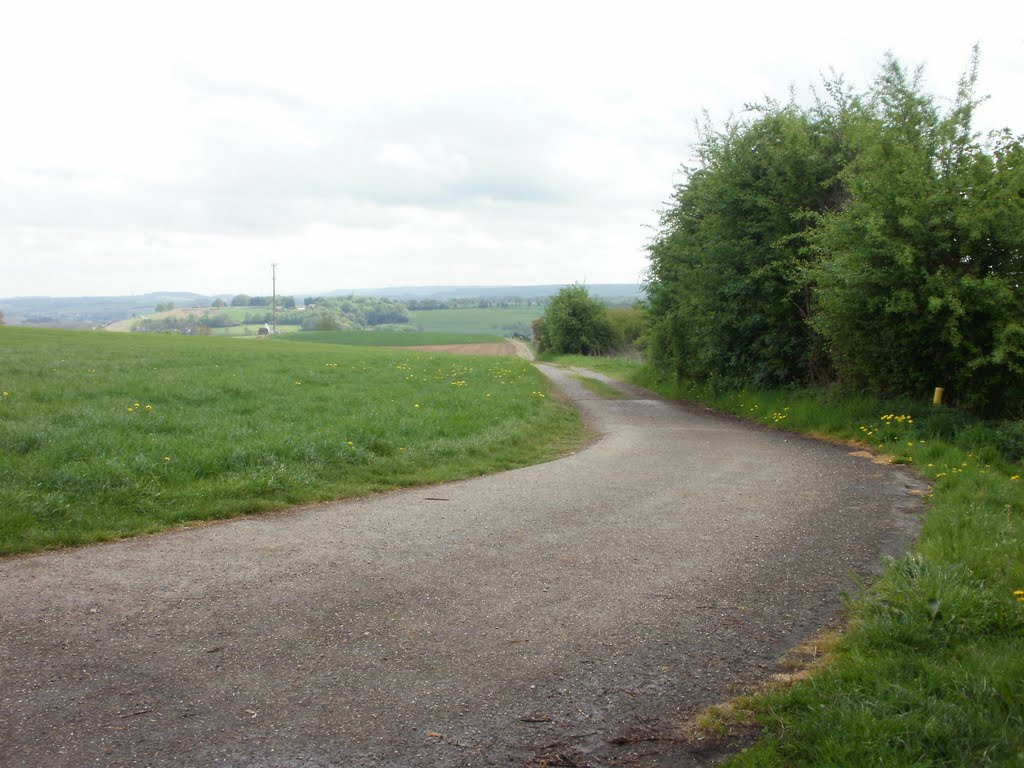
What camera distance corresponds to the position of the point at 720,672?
172 inches

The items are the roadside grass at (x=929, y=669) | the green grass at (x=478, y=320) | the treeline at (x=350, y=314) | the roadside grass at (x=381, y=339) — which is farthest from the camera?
the green grass at (x=478, y=320)

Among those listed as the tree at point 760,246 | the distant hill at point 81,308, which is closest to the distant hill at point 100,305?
the distant hill at point 81,308

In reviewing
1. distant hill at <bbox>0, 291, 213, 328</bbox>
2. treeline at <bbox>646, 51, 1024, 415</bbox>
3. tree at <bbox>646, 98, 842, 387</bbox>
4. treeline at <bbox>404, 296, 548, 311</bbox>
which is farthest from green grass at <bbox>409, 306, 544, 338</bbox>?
treeline at <bbox>646, 51, 1024, 415</bbox>

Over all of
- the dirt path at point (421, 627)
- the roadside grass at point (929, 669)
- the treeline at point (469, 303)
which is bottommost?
the dirt path at point (421, 627)

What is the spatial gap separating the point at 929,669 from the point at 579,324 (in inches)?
2580

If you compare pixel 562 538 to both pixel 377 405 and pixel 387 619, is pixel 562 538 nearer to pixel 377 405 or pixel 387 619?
pixel 387 619

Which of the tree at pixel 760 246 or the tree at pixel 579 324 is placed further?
the tree at pixel 579 324

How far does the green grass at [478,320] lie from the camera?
112125mm

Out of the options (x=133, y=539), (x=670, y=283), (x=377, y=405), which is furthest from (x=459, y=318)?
(x=133, y=539)

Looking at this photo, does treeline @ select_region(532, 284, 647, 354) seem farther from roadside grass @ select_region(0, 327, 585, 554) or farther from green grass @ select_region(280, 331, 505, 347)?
roadside grass @ select_region(0, 327, 585, 554)

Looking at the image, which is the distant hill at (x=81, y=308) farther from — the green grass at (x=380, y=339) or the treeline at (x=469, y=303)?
the treeline at (x=469, y=303)

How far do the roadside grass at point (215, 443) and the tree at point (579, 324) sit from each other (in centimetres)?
5122

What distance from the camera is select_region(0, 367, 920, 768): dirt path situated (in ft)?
12.0

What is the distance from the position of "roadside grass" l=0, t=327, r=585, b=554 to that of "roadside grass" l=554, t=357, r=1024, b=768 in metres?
5.64
